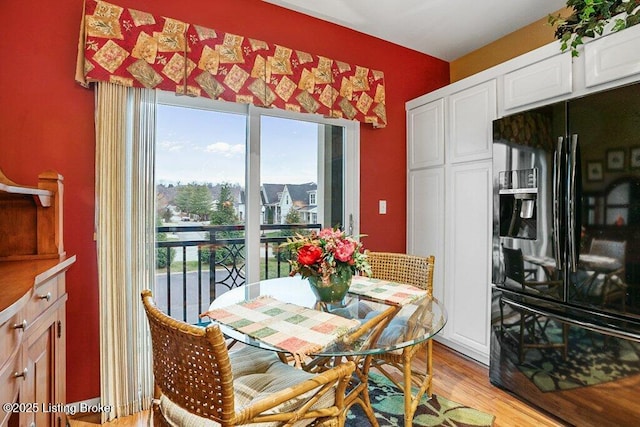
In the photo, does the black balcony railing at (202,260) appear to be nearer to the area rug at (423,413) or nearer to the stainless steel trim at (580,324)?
the area rug at (423,413)

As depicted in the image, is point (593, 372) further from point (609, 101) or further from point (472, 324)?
point (609, 101)

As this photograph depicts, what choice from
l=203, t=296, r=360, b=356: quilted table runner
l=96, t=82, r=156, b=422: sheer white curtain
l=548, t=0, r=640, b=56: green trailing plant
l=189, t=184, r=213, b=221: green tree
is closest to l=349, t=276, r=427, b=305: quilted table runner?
l=203, t=296, r=360, b=356: quilted table runner

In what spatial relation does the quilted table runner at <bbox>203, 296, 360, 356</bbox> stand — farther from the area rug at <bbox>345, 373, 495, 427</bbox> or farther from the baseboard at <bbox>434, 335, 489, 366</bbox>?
the baseboard at <bbox>434, 335, 489, 366</bbox>

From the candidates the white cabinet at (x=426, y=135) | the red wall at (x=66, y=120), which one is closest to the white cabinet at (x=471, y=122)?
the white cabinet at (x=426, y=135)

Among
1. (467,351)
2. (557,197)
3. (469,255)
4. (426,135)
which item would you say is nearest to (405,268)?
(469,255)

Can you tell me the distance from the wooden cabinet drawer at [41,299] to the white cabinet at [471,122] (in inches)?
105

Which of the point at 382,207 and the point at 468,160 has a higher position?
the point at 468,160

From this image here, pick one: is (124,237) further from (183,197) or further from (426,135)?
(426,135)

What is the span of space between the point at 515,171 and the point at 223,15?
88.6 inches

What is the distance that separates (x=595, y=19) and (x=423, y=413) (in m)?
2.37

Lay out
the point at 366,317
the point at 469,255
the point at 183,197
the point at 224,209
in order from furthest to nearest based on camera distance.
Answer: the point at 469,255, the point at 224,209, the point at 183,197, the point at 366,317

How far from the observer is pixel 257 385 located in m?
1.32

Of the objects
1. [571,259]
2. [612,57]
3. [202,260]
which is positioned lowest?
[202,260]

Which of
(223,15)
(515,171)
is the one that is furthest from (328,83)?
(515,171)
